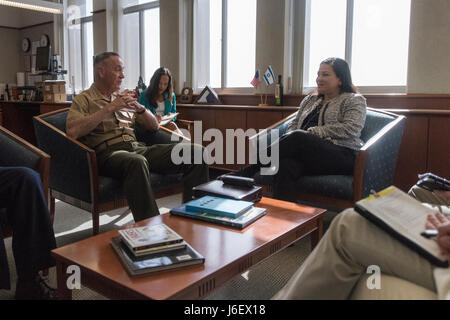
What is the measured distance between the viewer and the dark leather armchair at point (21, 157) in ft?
6.39

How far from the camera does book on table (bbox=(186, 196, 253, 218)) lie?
1.70 metres

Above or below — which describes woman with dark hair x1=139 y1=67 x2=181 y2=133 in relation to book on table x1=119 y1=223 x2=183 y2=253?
above

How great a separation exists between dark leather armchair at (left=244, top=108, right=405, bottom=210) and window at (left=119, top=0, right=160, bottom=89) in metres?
4.06

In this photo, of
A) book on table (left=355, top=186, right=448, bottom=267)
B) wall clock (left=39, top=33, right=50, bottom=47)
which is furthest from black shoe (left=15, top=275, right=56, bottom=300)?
wall clock (left=39, top=33, right=50, bottom=47)

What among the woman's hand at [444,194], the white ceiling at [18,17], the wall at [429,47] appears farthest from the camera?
the white ceiling at [18,17]

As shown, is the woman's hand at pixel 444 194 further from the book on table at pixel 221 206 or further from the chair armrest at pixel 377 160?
the book on table at pixel 221 206

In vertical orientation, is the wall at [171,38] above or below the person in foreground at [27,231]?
above

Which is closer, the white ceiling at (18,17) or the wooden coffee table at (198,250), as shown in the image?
the wooden coffee table at (198,250)

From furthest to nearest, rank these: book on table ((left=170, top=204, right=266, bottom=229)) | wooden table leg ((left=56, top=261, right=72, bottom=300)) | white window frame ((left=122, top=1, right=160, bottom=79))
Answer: white window frame ((left=122, top=1, right=160, bottom=79))
book on table ((left=170, top=204, right=266, bottom=229))
wooden table leg ((left=56, top=261, right=72, bottom=300))

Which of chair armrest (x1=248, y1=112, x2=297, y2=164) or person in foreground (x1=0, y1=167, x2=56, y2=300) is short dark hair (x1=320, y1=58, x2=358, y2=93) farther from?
person in foreground (x1=0, y1=167, x2=56, y2=300)

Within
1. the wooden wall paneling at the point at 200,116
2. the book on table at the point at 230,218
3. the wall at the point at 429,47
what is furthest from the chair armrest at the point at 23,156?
the wall at the point at 429,47

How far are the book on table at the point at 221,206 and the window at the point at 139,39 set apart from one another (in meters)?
4.59

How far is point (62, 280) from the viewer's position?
1.37 metres

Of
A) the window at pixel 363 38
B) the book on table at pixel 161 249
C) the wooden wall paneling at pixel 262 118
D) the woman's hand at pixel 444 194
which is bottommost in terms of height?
the book on table at pixel 161 249
